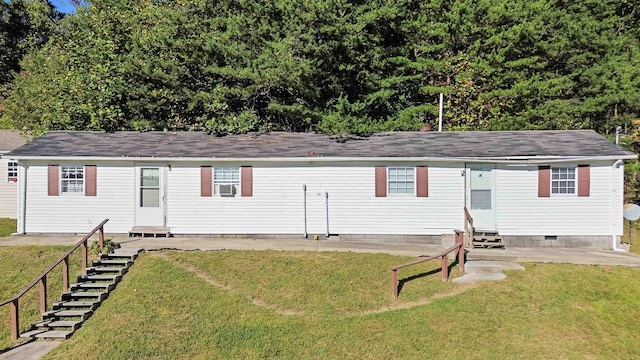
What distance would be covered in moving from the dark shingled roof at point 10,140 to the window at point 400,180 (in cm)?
2033

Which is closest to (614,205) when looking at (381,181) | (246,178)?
(381,181)

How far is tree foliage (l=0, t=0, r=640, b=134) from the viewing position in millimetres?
21719

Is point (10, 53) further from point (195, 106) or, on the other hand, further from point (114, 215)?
point (114, 215)

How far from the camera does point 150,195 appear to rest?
51.2 ft

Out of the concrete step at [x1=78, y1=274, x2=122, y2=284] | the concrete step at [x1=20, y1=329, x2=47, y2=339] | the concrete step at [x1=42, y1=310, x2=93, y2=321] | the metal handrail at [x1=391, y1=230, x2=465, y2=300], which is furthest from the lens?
the concrete step at [x1=78, y1=274, x2=122, y2=284]

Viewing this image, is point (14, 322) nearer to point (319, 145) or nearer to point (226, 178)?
point (226, 178)

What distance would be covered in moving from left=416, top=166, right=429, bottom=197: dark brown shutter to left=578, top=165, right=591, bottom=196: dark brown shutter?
5271 mm

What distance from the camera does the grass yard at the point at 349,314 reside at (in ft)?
27.5

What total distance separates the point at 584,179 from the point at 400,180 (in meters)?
6.36

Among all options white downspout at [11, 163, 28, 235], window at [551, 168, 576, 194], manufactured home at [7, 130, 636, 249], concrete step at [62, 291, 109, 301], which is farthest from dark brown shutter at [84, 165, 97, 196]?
window at [551, 168, 576, 194]

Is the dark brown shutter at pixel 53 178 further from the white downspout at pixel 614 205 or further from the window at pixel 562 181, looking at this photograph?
the white downspout at pixel 614 205

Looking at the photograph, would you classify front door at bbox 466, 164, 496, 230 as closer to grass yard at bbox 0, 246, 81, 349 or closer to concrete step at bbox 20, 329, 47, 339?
grass yard at bbox 0, 246, 81, 349

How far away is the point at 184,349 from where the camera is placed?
27.3ft

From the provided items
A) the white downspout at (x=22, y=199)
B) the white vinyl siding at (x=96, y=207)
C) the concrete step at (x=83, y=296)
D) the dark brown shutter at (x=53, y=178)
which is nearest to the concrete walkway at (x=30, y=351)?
the concrete step at (x=83, y=296)
